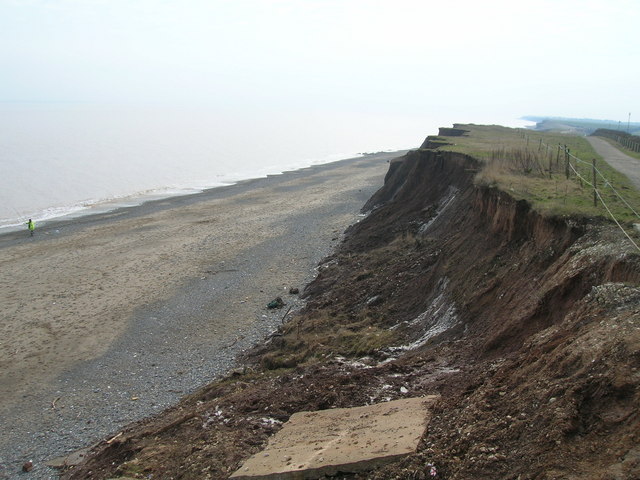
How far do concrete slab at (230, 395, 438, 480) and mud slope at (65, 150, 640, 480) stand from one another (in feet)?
0.87

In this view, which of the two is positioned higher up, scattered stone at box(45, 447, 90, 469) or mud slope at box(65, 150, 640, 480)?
mud slope at box(65, 150, 640, 480)

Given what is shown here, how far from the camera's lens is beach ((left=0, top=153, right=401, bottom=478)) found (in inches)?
595

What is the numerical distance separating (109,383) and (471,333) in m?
10.8

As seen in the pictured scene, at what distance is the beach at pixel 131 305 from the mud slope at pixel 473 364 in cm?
211

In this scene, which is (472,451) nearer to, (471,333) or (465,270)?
(471,333)

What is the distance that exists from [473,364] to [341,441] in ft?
11.4

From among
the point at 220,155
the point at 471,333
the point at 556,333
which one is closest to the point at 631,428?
the point at 556,333

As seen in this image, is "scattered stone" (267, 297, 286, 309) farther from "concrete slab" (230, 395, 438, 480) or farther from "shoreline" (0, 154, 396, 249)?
"shoreline" (0, 154, 396, 249)

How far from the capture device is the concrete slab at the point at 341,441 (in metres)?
7.52

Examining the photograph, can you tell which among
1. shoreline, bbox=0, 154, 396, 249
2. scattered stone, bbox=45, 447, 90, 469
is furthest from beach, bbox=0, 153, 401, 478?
shoreline, bbox=0, 154, 396, 249

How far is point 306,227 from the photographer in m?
37.2

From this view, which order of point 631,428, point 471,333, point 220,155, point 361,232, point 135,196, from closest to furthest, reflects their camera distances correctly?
point 631,428
point 471,333
point 361,232
point 135,196
point 220,155

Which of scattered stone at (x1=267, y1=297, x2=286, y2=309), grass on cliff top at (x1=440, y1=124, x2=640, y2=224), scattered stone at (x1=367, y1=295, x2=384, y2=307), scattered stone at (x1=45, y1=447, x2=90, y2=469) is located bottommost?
scattered stone at (x1=45, y1=447, x2=90, y2=469)

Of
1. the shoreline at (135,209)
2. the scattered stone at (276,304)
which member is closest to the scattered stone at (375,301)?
the scattered stone at (276,304)
